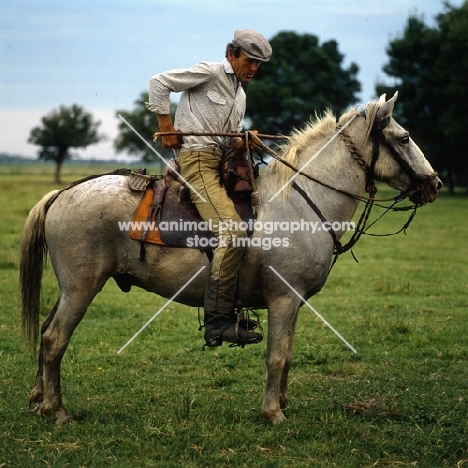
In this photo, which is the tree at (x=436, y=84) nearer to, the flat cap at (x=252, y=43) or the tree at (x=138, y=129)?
the tree at (x=138, y=129)

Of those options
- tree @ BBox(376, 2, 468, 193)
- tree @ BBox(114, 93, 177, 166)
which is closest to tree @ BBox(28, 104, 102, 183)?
tree @ BBox(114, 93, 177, 166)

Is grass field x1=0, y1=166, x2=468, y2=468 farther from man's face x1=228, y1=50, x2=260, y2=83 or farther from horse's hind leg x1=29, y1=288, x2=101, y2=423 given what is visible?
man's face x1=228, y1=50, x2=260, y2=83

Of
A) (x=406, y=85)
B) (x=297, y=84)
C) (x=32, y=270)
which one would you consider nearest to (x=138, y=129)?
(x=297, y=84)

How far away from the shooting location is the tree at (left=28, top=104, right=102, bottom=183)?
2557 inches

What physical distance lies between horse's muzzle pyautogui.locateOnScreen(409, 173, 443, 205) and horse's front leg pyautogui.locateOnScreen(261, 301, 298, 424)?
58.3 inches

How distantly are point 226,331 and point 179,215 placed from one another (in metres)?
1.09

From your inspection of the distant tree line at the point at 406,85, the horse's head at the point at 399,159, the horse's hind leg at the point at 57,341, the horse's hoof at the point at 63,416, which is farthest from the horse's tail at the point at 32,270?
the distant tree line at the point at 406,85

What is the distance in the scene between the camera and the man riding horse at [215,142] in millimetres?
6094

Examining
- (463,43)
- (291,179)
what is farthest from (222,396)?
(463,43)

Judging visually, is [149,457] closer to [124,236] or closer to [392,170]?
[124,236]

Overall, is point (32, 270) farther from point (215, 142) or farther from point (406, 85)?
point (406, 85)

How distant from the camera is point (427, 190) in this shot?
21.1 ft

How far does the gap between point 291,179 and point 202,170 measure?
781 mm

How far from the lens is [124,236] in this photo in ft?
20.8
